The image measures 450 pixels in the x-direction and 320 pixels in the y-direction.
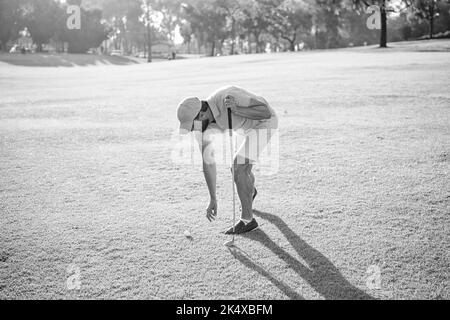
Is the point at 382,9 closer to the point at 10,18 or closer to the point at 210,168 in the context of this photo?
the point at 210,168

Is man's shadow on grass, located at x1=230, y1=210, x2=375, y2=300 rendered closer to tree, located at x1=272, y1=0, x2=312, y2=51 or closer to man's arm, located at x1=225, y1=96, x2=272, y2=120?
man's arm, located at x1=225, y1=96, x2=272, y2=120

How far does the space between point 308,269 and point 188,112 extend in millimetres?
2216

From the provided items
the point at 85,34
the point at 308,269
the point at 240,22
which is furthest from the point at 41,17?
the point at 308,269

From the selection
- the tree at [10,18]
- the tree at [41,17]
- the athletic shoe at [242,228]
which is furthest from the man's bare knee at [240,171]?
the tree at [41,17]

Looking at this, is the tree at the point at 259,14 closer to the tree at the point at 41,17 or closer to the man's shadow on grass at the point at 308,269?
the tree at the point at 41,17

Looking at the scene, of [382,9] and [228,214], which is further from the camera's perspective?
[382,9]

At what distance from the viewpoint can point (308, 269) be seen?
167 inches

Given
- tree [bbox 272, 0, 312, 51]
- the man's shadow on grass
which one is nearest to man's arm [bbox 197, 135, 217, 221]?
the man's shadow on grass

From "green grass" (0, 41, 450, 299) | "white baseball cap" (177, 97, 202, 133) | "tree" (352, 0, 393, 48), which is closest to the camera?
"green grass" (0, 41, 450, 299)

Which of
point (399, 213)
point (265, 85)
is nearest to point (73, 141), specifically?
point (399, 213)

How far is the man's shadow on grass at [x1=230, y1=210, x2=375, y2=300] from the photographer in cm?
383

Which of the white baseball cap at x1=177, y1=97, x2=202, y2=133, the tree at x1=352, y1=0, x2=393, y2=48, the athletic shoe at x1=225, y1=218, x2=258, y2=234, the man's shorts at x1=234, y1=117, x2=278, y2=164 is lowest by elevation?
the athletic shoe at x1=225, y1=218, x2=258, y2=234

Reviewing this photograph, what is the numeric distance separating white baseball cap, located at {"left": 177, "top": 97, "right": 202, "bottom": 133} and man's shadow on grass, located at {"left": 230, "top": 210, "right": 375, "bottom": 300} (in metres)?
1.63

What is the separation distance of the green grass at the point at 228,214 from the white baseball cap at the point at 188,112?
60.6 inches
